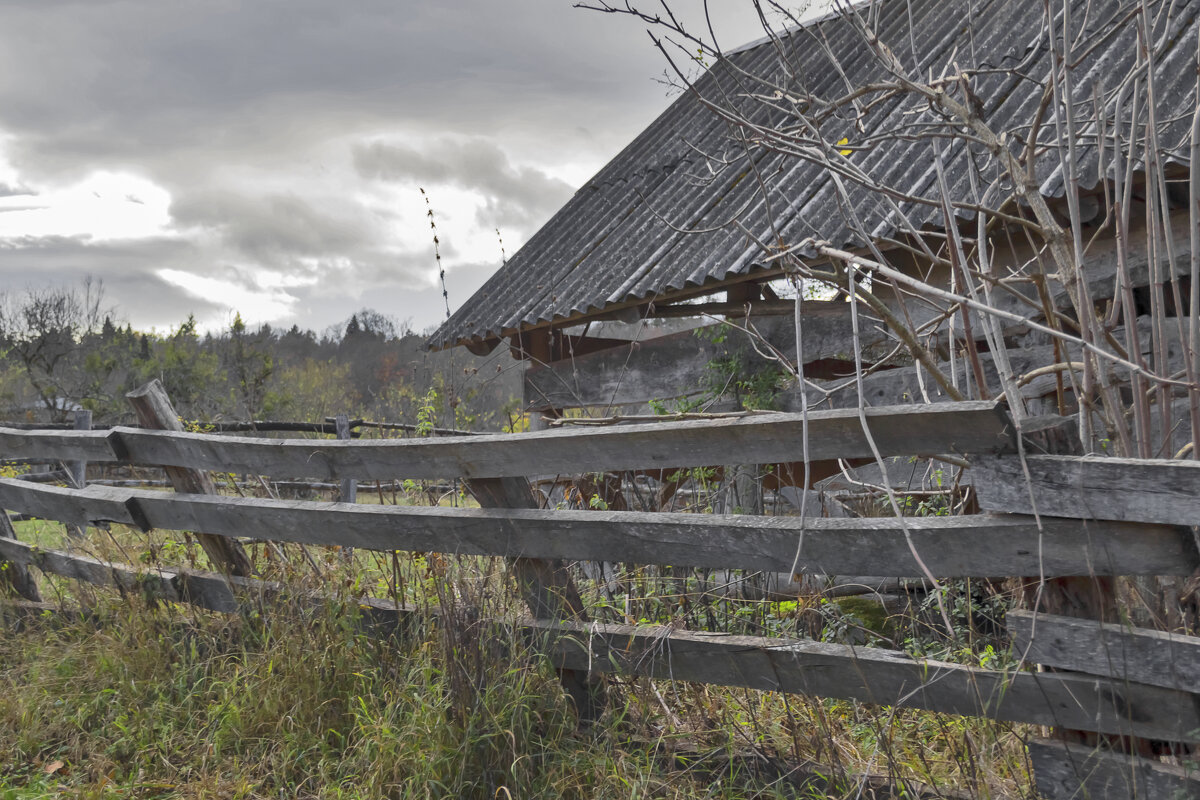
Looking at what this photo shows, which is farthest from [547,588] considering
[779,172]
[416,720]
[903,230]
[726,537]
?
[779,172]

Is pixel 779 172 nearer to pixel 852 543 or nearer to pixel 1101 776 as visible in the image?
pixel 852 543

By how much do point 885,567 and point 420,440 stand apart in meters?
1.51

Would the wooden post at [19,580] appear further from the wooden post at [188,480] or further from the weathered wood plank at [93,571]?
the wooden post at [188,480]

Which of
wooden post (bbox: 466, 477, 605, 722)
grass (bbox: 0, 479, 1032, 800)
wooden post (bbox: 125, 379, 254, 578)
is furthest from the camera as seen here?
wooden post (bbox: 125, 379, 254, 578)

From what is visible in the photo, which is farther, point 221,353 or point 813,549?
point 221,353

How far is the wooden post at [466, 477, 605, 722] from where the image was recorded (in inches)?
110

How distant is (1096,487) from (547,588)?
1578mm

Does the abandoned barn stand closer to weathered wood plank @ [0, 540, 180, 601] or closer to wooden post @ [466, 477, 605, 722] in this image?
wooden post @ [466, 477, 605, 722]

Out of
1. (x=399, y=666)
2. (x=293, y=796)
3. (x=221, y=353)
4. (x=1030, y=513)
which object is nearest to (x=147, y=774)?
(x=293, y=796)

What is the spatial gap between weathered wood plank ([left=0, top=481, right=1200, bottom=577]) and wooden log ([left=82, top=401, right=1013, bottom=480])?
16 centimetres

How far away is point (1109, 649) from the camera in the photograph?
1962 millimetres

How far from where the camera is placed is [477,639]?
Answer: 2.67m

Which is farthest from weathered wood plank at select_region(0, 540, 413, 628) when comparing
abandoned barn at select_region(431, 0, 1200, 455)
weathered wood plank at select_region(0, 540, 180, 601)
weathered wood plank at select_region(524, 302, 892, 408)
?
weathered wood plank at select_region(524, 302, 892, 408)

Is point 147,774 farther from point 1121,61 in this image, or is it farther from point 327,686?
point 1121,61
